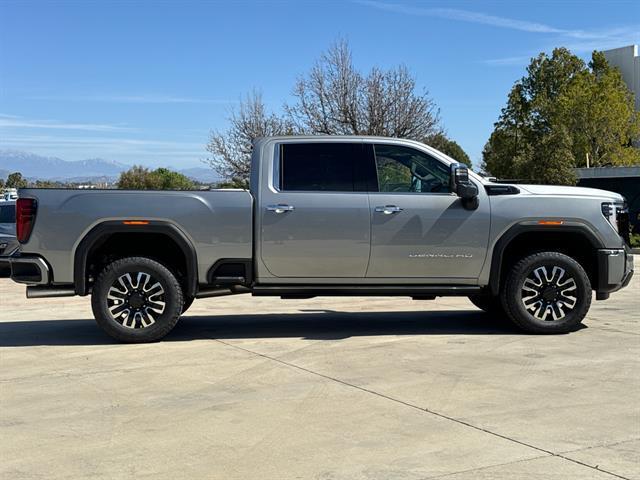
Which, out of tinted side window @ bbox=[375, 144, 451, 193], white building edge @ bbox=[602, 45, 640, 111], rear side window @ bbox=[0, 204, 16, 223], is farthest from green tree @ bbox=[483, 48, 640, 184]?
tinted side window @ bbox=[375, 144, 451, 193]

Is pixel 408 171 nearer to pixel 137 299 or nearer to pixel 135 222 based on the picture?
pixel 135 222

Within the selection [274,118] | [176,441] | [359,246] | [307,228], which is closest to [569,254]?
[359,246]

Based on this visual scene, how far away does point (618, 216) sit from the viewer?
8.60 m

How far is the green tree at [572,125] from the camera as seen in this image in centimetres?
4128

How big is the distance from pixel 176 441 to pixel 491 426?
209 cm

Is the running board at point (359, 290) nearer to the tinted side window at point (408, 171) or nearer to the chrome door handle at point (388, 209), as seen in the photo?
the chrome door handle at point (388, 209)

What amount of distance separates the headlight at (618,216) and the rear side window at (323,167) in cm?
271

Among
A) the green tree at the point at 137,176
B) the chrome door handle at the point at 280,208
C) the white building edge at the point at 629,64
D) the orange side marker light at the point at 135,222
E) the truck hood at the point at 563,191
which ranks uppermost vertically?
the white building edge at the point at 629,64

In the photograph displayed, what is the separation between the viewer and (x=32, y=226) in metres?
7.88

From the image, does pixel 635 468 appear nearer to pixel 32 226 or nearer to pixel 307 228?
pixel 307 228

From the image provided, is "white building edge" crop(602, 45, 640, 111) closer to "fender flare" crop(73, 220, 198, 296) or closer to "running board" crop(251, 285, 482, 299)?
"running board" crop(251, 285, 482, 299)

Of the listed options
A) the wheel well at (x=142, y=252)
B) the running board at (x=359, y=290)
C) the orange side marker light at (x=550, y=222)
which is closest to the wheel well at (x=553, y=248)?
the orange side marker light at (x=550, y=222)

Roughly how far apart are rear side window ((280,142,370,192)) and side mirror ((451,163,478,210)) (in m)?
0.93

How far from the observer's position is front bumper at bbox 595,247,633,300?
331 inches
